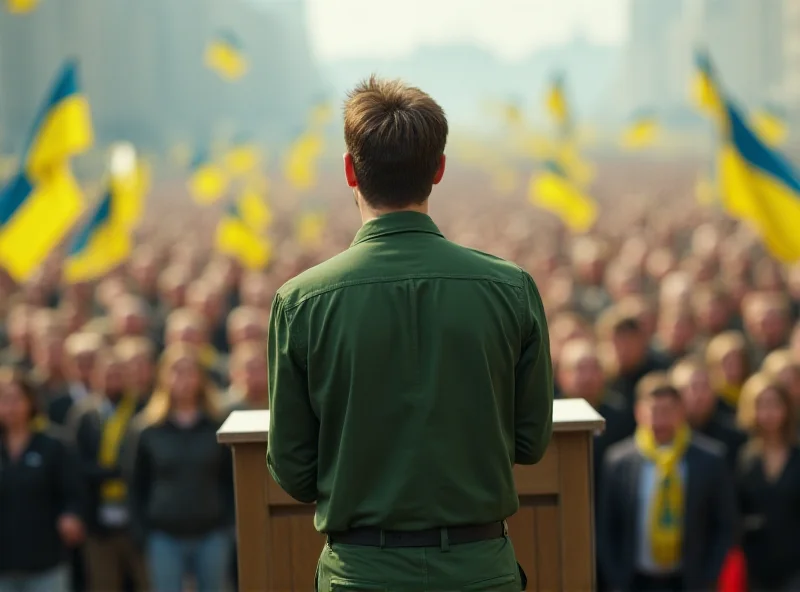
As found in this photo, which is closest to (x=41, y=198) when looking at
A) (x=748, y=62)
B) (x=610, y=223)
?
(x=610, y=223)

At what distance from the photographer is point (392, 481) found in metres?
2.74

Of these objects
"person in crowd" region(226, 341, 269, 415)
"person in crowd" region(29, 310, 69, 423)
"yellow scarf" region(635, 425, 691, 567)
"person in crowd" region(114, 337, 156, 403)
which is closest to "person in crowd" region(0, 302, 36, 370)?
"person in crowd" region(29, 310, 69, 423)

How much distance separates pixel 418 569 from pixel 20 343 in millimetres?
8353

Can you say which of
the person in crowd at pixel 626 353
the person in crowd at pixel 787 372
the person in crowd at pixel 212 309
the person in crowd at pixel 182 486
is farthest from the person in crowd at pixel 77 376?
the person in crowd at pixel 787 372

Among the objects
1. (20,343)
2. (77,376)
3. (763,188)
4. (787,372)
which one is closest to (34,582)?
(77,376)

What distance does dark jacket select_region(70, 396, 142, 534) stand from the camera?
24.2 ft

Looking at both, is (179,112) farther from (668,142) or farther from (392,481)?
(392,481)

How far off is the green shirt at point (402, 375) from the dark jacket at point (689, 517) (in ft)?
11.0

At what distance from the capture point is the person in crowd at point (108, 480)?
24.3 feet

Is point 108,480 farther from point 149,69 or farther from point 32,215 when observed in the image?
point 149,69

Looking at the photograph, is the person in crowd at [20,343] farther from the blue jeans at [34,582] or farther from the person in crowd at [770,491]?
the person in crowd at [770,491]

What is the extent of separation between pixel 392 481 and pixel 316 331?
344 millimetres

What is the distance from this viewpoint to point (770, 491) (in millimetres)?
6352

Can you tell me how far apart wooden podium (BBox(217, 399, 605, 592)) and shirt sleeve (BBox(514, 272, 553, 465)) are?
0.41 meters
